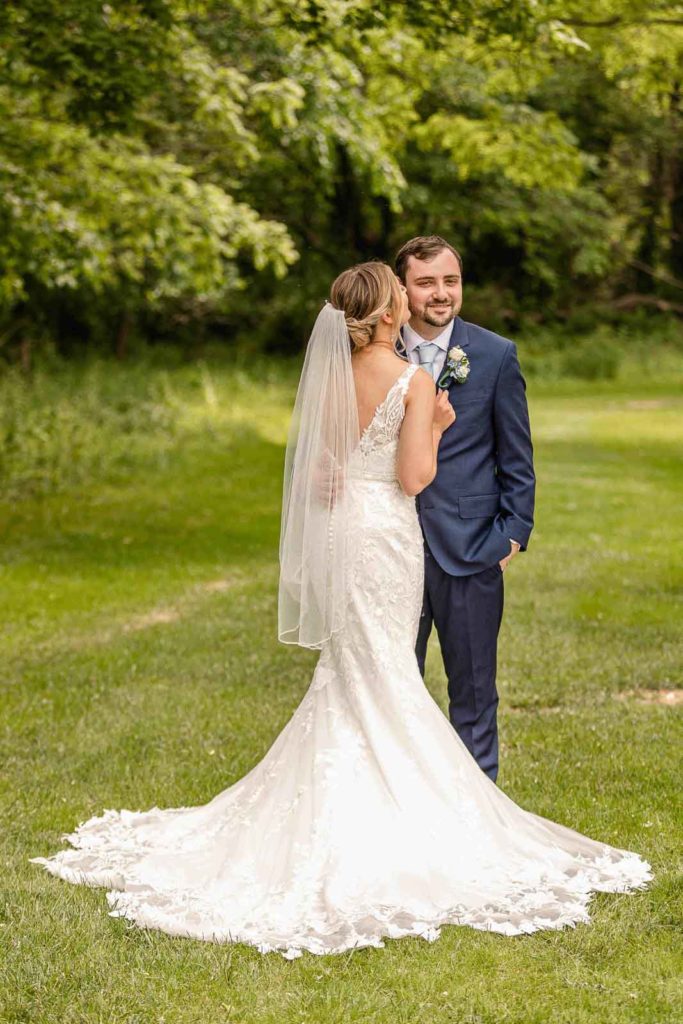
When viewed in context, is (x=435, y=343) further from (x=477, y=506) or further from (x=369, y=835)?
(x=369, y=835)

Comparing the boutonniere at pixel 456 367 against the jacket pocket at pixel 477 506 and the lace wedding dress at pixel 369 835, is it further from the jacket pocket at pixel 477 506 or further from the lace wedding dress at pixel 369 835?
the jacket pocket at pixel 477 506

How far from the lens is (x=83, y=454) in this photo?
1766 centimetres

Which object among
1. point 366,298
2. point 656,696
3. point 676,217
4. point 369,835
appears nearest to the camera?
point 369,835

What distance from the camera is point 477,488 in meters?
5.19

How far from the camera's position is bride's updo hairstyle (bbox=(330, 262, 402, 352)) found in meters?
4.75

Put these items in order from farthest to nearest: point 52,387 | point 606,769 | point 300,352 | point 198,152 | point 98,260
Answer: point 300,352
point 52,387
point 198,152
point 98,260
point 606,769

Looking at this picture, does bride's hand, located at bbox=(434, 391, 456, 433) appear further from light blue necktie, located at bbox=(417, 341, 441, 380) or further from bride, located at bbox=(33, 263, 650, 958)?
light blue necktie, located at bbox=(417, 341, 441, 380)

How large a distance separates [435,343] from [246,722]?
2.76m

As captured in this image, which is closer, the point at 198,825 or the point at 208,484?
the point at 198,825

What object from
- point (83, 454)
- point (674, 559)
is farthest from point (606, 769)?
point (83, 454)

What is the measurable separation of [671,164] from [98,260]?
30622 millimetres

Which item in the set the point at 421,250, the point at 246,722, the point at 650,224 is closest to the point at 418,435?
the point at 421,250

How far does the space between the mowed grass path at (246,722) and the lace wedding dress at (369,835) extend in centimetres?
13

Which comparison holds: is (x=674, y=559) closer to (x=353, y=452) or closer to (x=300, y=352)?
(x=353, y=452)
